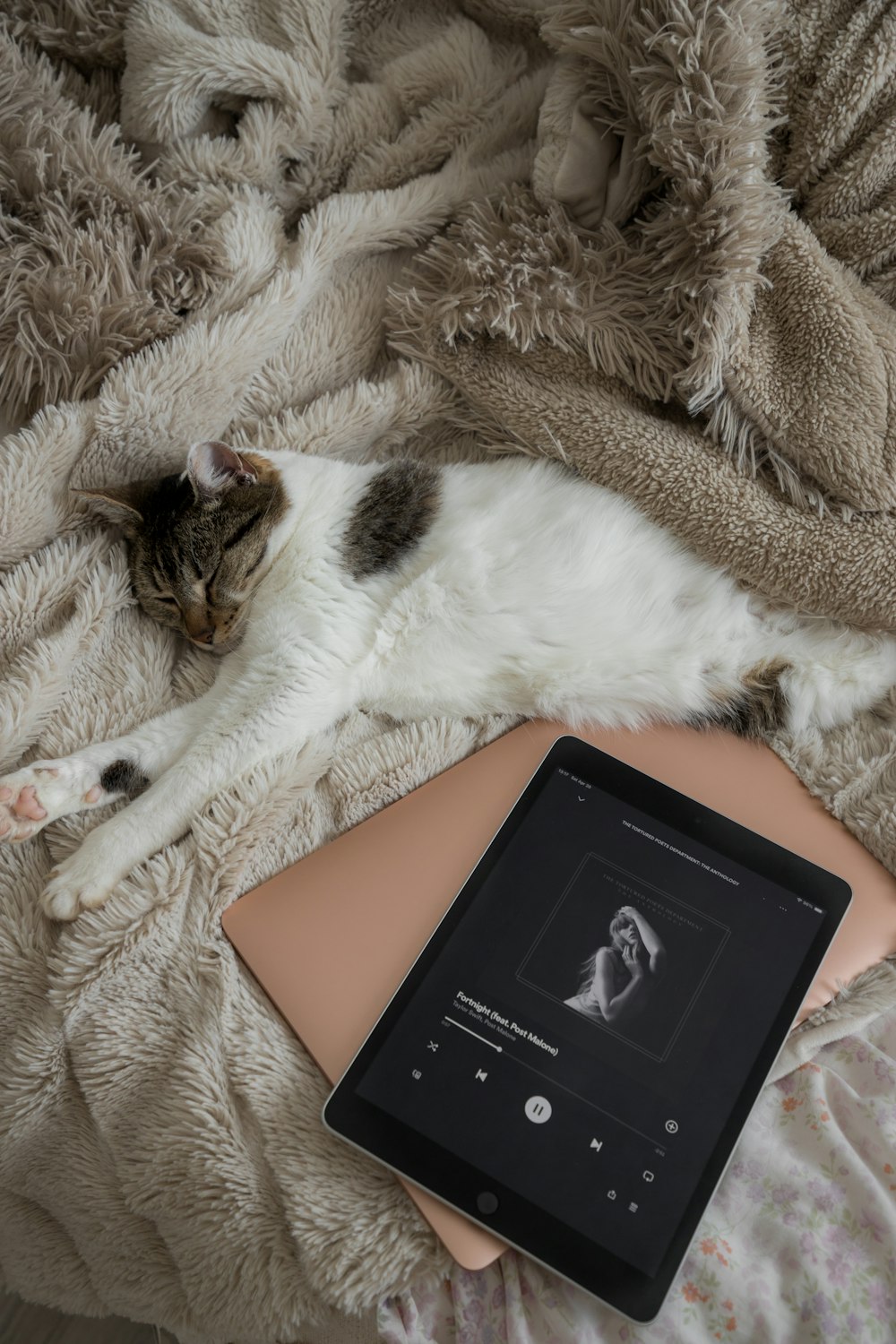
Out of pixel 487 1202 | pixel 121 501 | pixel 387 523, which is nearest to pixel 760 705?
pixel 387 523

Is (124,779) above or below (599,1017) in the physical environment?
below

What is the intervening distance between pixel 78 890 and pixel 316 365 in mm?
806

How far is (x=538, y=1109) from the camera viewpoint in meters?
0.87

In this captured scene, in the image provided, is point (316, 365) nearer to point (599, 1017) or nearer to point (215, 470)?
point (215, 470)

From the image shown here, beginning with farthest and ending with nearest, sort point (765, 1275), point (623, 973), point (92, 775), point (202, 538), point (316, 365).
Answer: point (316, 365) < point (202, 538) < point (92, 775) < point (623, 973) < point (765, 1275)

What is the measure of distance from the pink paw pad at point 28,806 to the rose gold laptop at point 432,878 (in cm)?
26

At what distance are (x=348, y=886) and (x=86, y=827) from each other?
33cm

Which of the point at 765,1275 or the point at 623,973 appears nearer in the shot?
the point at 765,1275

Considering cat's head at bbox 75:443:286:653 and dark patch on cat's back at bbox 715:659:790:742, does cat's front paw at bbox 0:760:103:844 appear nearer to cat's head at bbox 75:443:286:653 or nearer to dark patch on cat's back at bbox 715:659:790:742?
cat's head at bbox 75:443:286:653

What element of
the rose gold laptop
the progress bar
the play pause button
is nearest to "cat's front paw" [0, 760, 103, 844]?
the rose gold laptop

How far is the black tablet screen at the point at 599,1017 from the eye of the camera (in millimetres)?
842

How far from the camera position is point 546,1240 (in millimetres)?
812

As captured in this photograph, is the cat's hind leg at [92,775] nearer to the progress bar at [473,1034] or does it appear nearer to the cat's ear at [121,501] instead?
the cat's ear at [121,501]

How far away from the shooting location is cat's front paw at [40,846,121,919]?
989mm
